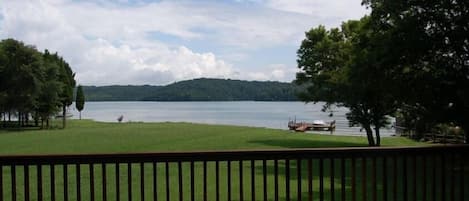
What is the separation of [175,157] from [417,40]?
35.9 feet

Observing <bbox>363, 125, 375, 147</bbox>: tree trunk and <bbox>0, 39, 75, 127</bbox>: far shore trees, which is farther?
<bbox>0, 39, 75, 127</bbox>: far shore trees

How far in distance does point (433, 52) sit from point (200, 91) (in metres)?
132

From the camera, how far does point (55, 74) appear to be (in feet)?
161

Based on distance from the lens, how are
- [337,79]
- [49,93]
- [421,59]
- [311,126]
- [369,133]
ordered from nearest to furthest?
[421,59]
[337,79]
[369,133]
[49,93]
[311,126]

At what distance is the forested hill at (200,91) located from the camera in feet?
420

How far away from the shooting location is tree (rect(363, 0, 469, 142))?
1389 cm

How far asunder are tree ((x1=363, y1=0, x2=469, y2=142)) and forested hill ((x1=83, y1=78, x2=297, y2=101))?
97793 millimetres

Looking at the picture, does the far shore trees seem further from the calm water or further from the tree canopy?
the tree canopy

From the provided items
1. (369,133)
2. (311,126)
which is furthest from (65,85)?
(369,133)

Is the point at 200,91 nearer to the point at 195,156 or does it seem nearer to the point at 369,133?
the point at 369,133

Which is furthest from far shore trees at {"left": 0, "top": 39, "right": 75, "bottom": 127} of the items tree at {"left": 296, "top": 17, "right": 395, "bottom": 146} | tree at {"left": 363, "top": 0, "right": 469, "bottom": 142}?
tree at {"left": 363, "top": 0, "right": 469, "bottom": 142}

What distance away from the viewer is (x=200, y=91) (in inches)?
5733

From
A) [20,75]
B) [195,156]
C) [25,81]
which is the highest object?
[20,75]

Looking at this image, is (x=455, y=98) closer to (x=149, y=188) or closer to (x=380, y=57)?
(x=380, y=57)
